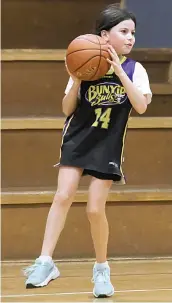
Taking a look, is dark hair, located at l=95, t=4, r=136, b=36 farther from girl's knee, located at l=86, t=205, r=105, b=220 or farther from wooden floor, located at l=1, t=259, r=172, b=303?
wooden floor, located at l=1, t=259, r=172, b=303

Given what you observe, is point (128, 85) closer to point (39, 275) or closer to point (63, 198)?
point (63, 198)

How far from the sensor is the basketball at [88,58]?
2.00m

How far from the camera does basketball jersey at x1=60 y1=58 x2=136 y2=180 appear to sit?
2105 mm

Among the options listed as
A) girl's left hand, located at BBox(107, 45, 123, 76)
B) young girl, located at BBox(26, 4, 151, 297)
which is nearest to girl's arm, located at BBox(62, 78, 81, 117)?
young girl, located at BBox(26, 4, 151, 297)

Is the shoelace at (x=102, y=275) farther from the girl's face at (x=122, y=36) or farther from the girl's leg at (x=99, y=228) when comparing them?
the girl's face at (x=122, y=36)

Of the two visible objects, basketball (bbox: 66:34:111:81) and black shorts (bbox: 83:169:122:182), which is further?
black shorts (bbox: 83:169:122:182)

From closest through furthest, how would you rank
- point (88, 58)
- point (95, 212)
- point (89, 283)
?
point (88, 58) → point (95, 212) → point (89, 283)

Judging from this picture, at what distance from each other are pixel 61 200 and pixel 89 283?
34 cm

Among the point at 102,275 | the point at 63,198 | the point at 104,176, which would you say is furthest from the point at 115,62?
the point at 102,275

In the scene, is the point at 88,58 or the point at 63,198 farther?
the point at 63,198

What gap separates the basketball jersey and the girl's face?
2.3 inches

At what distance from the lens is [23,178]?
9.11ft

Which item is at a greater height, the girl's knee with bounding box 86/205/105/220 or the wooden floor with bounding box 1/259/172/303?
the girl's knee with bounding box 86/205/105/220

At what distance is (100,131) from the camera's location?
2121 mm
